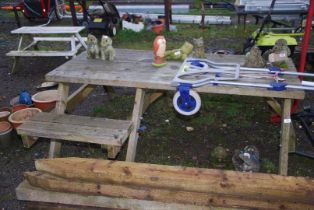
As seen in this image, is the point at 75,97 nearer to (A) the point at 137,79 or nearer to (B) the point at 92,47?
(B) the point at 92,47

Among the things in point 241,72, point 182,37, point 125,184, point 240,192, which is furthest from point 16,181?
point 182,37

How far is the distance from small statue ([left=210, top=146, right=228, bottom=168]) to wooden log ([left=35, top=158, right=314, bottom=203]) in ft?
2.84

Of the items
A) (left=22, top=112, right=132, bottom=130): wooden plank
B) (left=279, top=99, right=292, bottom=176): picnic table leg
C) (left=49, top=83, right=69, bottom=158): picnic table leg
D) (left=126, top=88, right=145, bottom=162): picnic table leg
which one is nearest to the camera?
(left=279, top=99, right=292, bottom=176): picnic table leg

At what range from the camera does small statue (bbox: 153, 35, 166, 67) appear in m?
2.94

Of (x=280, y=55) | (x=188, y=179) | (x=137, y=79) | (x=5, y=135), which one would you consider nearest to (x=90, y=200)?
(x=188, y=179)

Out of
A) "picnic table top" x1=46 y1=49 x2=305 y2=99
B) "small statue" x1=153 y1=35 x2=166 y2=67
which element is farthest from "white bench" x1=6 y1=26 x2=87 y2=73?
"small statue" x1=153 y1=35 x2=166 y2=67

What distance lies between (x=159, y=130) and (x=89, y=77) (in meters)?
1.22

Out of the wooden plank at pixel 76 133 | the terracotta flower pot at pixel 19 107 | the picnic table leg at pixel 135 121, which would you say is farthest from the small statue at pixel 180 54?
the terracotta flower pot at pixel 19 107

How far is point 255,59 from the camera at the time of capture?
2877mm

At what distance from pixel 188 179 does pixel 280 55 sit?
137cm

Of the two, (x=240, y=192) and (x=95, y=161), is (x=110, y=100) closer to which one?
(x=95, y=161)

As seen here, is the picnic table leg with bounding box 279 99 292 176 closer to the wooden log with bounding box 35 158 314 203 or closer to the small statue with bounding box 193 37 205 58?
the wooden log with bounding box 35 158 314 203

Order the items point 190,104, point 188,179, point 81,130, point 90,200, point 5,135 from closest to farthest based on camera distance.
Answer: point 188,179 < point 90,200 < point 190,104 < point 81,130 < point 5,135

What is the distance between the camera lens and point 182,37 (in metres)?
7.23
